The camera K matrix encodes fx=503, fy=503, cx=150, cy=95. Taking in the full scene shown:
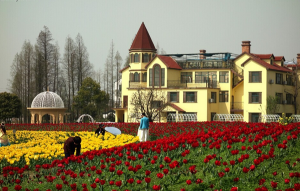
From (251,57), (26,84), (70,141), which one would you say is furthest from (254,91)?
(70,141)

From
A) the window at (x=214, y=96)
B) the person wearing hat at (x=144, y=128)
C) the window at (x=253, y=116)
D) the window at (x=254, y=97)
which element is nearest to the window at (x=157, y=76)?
the window at (x=214, y=96)

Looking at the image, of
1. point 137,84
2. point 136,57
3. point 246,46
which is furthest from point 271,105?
point 136,57

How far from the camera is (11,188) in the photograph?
12773 millimetres

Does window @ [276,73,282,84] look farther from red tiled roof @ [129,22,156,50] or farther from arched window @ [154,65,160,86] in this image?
red tiled roof @ [129,22,156,50]

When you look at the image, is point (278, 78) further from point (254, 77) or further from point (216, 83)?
point (216, 83)

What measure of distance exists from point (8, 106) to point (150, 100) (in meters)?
19.5

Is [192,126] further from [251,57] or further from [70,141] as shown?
[251,57]

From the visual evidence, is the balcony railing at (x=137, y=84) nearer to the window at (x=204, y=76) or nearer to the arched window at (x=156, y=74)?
the arched window at (x=156, y=74)

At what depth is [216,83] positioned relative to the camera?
2149 inches

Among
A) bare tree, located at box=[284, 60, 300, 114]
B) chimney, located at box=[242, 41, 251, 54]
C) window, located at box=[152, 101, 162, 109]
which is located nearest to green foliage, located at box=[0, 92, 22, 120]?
window, located at box=[152, 101, 162, 109]

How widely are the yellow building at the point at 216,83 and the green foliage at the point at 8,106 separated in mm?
13869

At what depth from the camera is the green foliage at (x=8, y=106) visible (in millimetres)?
60625

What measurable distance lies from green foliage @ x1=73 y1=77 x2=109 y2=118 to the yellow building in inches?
203

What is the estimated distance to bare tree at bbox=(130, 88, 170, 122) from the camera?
166ft
